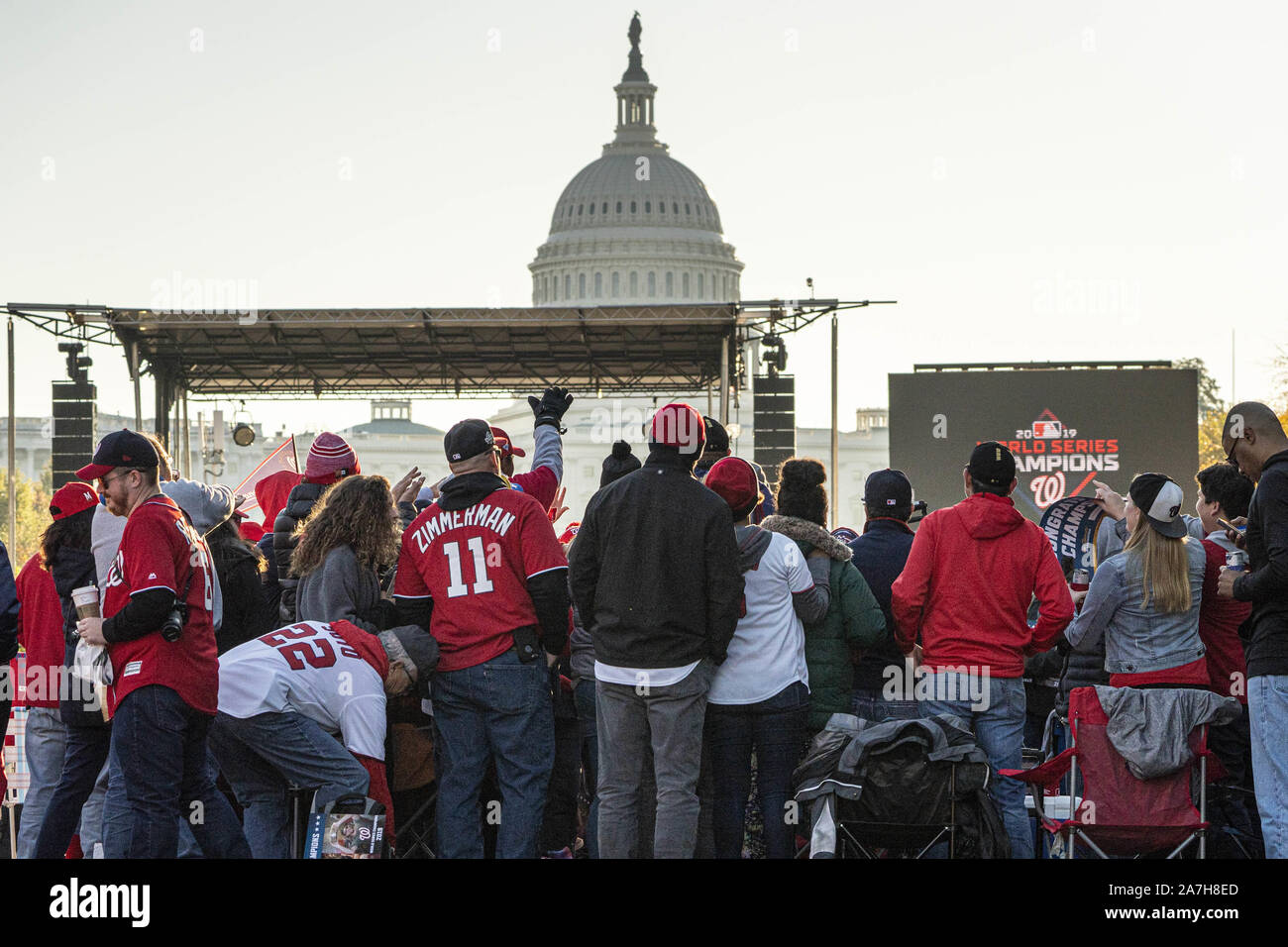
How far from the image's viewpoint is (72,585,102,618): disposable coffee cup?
5172 mm

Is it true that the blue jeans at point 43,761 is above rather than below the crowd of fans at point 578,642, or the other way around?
below

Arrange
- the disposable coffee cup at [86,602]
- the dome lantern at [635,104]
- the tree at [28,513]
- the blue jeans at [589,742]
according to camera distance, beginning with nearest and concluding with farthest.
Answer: the disposable coffee cup at [86,602], the blue jeans at [589,742], the tree at [28,513], the dome lantern at [635,104]

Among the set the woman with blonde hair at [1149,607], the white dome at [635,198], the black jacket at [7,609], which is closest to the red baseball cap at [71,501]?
the black jacket at [7,609]

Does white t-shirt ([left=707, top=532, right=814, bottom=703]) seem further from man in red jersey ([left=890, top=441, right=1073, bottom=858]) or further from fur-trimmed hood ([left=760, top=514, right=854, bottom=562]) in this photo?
man in red jersey ([left=890, top=441, right=1073, bottom=858])

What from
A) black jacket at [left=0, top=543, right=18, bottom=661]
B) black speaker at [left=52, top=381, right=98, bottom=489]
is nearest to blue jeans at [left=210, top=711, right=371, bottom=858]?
black jacket at [left=0, top=543, right=18, bottom=661]

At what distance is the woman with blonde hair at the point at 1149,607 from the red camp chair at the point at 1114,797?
30cm

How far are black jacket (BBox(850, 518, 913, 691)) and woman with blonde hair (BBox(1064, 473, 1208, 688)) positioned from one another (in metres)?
0.75

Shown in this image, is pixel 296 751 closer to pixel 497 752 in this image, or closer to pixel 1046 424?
pixel 497 752

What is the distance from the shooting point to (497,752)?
5594 mm

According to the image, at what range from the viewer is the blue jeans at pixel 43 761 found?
602 cm

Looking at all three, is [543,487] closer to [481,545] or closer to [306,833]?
[481,545]

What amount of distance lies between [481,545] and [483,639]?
338 millimetres

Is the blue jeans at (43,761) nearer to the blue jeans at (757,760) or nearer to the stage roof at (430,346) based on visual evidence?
the blue jeans at (757,760)

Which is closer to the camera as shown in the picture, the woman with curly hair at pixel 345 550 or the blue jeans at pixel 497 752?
the blue jeans at pixel 497 752
